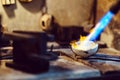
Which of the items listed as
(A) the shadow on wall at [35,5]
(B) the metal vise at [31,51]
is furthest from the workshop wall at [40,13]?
(B) the metal vise at [31,51]

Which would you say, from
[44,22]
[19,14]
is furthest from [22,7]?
[44,22]

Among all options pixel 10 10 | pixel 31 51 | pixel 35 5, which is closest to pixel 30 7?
pixel 35 5

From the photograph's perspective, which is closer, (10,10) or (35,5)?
(10,10)

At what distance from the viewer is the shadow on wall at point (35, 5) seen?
443 cm

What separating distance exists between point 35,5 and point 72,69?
77.3 inches

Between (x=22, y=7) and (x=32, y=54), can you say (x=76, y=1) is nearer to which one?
(x=22, y=7)

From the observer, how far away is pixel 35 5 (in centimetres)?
446

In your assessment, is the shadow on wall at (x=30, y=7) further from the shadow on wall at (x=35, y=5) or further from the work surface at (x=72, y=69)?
the work surface at (x=72, y=69)

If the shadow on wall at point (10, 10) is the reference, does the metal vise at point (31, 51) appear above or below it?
below

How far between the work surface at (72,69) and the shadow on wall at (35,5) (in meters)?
1.42

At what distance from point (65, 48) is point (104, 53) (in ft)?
1.76

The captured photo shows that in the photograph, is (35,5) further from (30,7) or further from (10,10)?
(10,10)

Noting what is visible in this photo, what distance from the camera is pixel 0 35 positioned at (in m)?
2.93

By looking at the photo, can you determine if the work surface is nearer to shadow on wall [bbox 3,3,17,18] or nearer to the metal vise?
the metal vise
